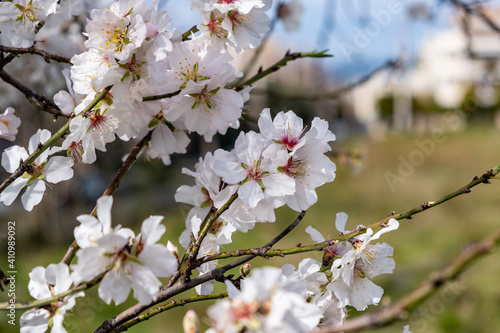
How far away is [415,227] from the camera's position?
5281mm

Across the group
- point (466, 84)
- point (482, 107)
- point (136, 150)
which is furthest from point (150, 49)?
point (466, 84)

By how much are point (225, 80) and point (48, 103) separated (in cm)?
35

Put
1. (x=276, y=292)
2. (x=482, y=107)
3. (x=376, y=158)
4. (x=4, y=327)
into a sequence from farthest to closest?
(x=482, y=107)
(x=376, y=158)
(x=4, y=327)
(x=276, y=292)

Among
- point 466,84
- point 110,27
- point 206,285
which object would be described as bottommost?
point 466,84

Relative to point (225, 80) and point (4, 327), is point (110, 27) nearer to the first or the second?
point (225, 80)

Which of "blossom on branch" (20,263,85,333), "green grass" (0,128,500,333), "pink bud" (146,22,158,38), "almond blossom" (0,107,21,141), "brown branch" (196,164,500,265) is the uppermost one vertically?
"pink bud" (146,22,158,38)

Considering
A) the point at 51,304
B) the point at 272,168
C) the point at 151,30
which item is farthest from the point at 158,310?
the point at 151,30

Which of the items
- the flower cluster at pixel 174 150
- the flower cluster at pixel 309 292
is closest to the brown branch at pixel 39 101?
the flower cluster at pixel 174 150

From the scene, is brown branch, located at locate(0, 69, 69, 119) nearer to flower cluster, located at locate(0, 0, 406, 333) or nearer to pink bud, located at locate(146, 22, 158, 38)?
flower cluster, located at locate(0, 0, 406, 333)

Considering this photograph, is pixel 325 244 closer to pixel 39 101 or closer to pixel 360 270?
pixel 360 270

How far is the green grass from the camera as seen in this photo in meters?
3.16

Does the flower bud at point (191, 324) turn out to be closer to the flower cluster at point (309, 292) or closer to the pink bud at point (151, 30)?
the flower cluster at point (309, 292)

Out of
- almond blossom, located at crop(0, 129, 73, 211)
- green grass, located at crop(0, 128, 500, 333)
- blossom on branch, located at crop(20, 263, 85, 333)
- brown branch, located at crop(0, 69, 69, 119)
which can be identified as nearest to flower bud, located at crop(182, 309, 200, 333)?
blossom on branch, located at crop(20, 263, 85, 333)

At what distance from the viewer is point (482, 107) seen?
12.4 metres
